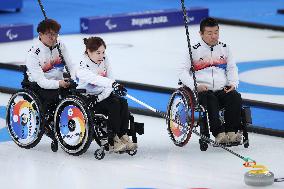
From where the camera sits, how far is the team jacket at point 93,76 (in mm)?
9398

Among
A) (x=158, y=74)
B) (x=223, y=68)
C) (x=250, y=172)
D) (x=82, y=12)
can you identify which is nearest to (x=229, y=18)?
(x=82, y=12)

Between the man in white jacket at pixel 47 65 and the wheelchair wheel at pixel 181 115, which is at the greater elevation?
the man in white jacket at pixel 47 65

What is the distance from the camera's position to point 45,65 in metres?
9.80

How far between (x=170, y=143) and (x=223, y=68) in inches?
35.8

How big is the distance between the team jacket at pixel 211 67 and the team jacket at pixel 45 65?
112 centimetres

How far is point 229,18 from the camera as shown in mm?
20062

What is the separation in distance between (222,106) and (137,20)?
9.33 metres

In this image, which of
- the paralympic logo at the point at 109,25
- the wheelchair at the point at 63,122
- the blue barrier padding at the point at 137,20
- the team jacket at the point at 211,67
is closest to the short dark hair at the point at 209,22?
the team jacket at the point at 211,67

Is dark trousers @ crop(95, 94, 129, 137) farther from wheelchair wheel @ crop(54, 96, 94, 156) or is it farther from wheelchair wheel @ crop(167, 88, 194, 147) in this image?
wheelchair wheel @ crop(167, 88, 194, 147)

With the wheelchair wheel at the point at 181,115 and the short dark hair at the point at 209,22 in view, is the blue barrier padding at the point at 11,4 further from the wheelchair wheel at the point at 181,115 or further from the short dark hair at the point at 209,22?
the short dark hair at the point at 209,22

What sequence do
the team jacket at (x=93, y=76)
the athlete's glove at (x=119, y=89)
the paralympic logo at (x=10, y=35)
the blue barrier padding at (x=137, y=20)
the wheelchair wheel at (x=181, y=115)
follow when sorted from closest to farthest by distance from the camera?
the athlete's glove at (x=119, y=89) → the team jacket at (x=93, y=76) → the wheelchair wheel at (x=181, y=115) → the paralympic logo at (x=10, y=35) → the blue barrier padding at (x=137, y=20)

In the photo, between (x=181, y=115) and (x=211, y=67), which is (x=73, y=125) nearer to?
(x=181, y=115)

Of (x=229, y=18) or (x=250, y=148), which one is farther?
(x=229, y=18)

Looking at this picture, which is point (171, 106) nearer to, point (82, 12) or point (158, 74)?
point (158, 74)
